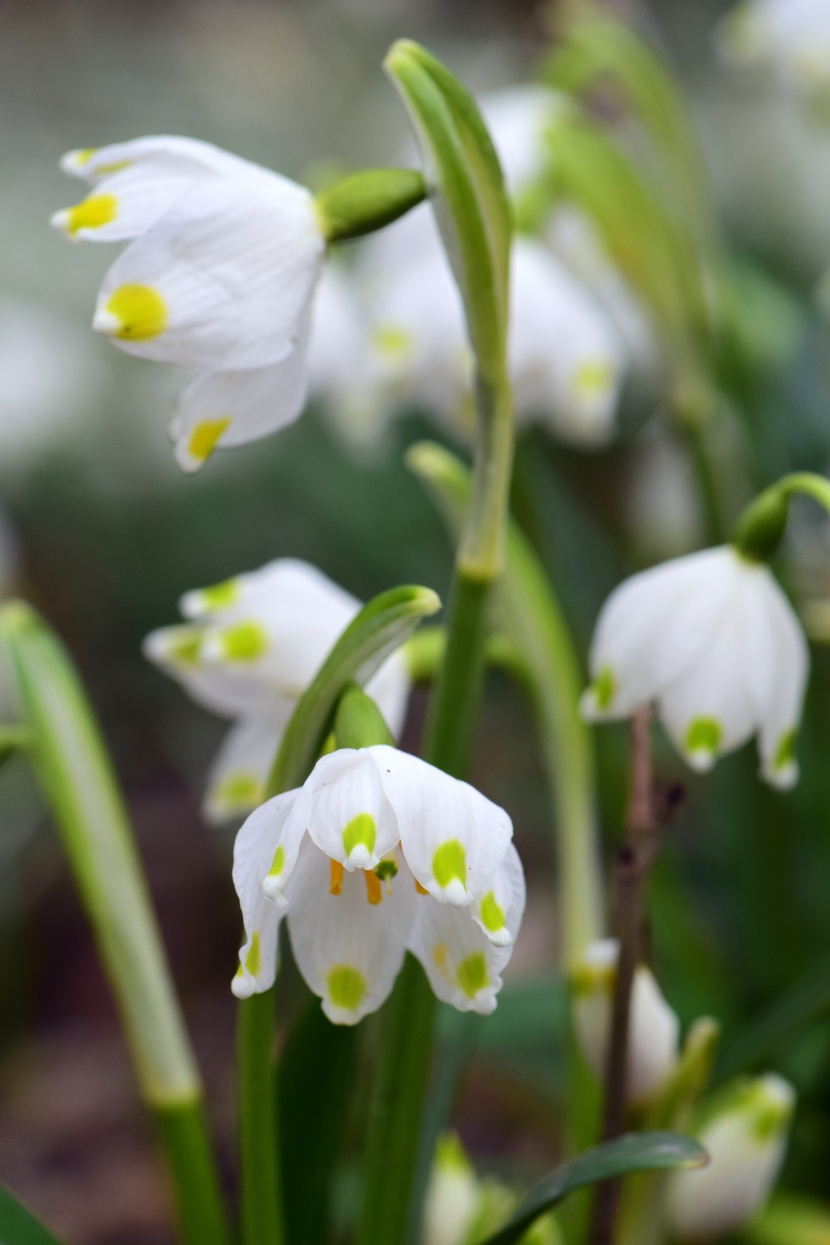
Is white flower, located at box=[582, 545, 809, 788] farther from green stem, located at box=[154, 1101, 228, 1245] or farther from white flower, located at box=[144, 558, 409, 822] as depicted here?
green stem, located at box=[154, 1101, 228, 1245]

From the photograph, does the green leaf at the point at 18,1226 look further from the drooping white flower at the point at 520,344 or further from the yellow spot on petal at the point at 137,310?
the drooping white flower at the point at 520,344

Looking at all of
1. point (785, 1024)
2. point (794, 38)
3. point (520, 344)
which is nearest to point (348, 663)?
point (785, 1024)

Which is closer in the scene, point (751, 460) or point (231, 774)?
point (231, 774)

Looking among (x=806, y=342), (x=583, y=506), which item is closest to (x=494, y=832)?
(x=806, y=342)

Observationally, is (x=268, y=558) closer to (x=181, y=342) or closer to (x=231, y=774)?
(x=231, y=774)

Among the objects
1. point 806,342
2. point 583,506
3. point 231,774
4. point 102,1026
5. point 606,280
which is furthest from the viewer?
point 583,506

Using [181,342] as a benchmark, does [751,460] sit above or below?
below
